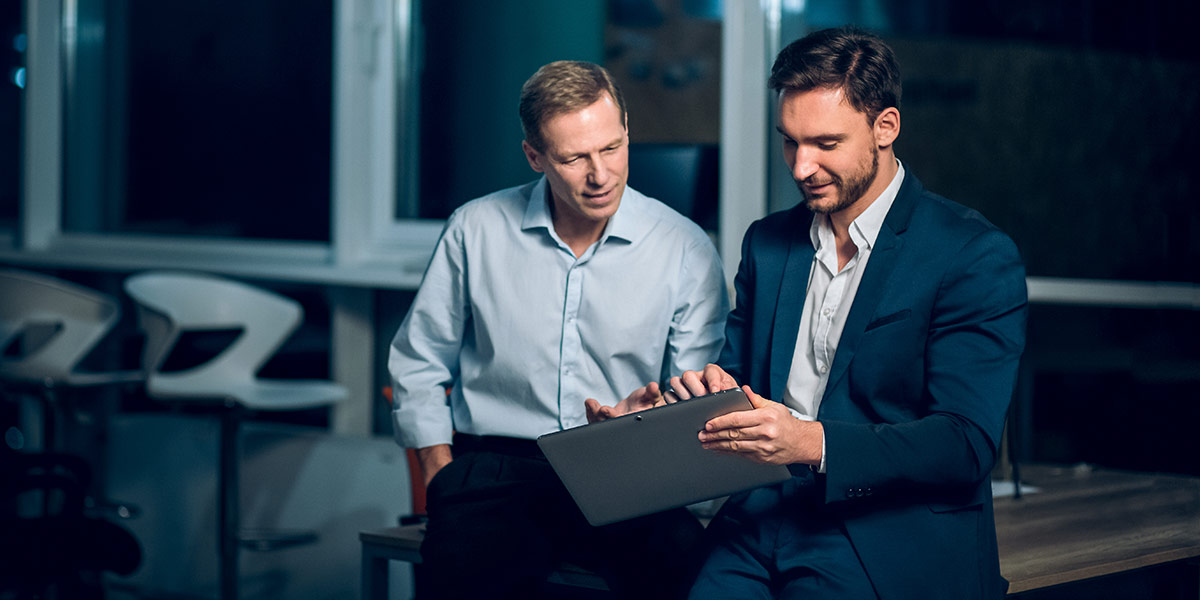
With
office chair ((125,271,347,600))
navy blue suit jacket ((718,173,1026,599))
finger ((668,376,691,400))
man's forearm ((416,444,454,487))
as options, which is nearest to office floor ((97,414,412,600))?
office chair ((125,271,347,600))

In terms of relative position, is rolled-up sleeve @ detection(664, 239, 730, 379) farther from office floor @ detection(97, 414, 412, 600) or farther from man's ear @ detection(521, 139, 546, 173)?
office floor @ detection(97, 414, 412, 600)

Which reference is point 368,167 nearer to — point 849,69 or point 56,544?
point 56,544

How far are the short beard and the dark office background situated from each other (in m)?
1.56

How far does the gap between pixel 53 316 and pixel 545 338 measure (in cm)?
250

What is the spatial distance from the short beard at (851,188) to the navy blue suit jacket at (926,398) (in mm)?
53

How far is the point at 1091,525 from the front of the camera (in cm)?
230

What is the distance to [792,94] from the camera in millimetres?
1792

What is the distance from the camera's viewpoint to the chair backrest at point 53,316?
4047 mm

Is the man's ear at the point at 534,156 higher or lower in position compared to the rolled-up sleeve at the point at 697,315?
higher

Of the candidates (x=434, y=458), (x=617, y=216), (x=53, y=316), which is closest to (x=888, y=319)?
(x=617, y=216)

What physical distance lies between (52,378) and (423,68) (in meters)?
1.60

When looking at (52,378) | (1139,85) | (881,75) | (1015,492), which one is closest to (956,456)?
(881,75)

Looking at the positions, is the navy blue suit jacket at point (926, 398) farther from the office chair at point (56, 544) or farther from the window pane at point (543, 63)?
the office chair at point (56, 544)

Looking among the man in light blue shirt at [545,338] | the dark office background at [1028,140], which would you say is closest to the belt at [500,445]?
the man in light blue shirt at [545,338]
